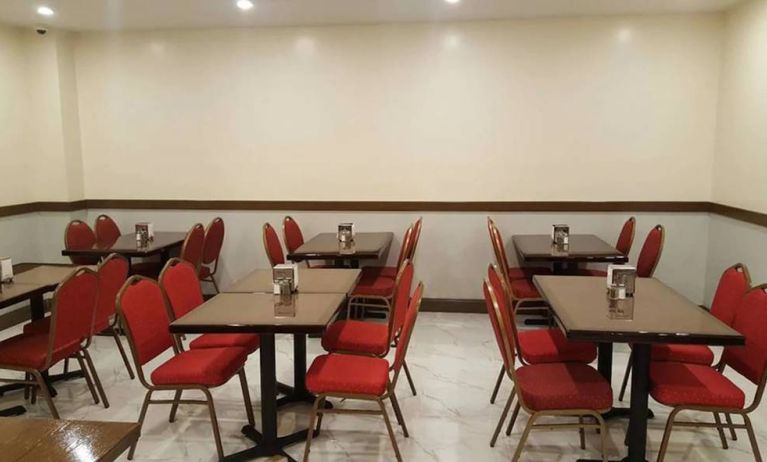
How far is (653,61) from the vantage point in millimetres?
4605

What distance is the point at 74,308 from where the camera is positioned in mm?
2863

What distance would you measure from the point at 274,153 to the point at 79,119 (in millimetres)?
1873

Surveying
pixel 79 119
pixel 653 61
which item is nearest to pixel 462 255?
pixel 653 61

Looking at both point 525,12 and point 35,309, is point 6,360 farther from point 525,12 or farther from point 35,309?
point 525,12

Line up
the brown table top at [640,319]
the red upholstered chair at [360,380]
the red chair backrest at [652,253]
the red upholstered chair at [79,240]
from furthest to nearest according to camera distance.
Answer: the red upholstered chair at [79,240]
the red chair backrest at [652,253]
the red upholstered chair at [360,380]
the brown table top at [640,319]

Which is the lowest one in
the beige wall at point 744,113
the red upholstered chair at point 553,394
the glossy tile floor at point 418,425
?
the glossy tile floor at point 418,425

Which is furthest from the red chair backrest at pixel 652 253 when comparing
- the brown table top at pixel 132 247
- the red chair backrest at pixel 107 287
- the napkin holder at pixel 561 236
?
the brown table top at pixel 132 247

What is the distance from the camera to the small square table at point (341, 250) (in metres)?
4.09

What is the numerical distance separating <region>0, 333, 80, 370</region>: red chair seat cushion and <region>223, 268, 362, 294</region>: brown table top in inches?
34.1

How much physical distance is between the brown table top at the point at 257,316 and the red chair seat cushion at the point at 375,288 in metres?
1.29

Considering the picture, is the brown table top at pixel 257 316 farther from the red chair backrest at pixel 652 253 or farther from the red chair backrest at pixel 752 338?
the red chair backrest at pixel 652 253

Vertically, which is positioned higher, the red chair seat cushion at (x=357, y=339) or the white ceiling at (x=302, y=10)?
the white ceiling at (x=302, y=10)

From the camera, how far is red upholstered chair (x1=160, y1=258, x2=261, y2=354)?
285 cm

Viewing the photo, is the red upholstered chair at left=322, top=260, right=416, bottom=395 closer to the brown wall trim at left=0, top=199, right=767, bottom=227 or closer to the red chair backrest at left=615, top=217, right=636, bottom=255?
the brown wall trim at left=0, top=199, right=767, bottom=227
